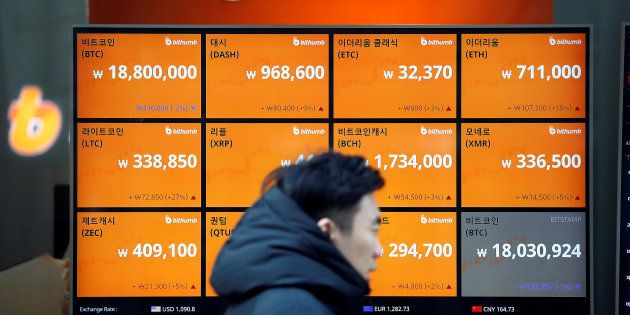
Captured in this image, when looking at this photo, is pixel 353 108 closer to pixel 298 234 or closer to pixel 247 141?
pixel 247 141

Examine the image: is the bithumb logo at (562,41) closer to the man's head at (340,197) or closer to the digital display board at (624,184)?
the digital display board at (624,184)

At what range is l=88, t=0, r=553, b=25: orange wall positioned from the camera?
449 centimetres

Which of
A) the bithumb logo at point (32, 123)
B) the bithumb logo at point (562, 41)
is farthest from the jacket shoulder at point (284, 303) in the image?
the bithumb logo at point (32, 123)

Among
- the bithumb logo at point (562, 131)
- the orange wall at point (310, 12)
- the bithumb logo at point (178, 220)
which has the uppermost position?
the orange wall at point (310, 12)

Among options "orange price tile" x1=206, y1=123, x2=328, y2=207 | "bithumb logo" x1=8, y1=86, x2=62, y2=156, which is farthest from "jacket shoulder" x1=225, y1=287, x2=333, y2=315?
"bithumb logo" x1=8, y1=86, x2=62, y2=156

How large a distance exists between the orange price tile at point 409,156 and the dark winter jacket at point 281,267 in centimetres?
246

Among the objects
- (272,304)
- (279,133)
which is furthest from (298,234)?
(279,133)

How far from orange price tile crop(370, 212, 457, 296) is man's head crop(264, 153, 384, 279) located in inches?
94.2

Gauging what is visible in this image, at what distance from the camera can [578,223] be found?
4.28 meters

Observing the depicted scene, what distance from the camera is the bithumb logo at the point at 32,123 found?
4.62 metres

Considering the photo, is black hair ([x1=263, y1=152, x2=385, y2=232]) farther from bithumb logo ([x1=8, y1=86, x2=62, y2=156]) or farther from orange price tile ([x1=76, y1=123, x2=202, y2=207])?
bithumb logo ([x1=8, y1=86, x2=62, y2=156])

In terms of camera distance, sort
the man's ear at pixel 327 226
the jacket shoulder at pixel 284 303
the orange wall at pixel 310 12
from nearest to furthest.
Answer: the jacket shoulder at pixel 284 303 < the man's ear at pixel 327 226 < the orange wall at pixel 310 12

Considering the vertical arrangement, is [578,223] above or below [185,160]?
below

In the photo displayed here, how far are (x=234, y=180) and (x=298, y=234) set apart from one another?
258cm
